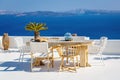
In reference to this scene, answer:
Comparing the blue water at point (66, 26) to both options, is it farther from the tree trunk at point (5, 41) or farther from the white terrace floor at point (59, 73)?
the white terrace floor at point (59, 73)

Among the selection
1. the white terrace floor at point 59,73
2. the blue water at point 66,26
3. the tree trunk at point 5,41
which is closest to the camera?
the white terrace floor at point 59,73

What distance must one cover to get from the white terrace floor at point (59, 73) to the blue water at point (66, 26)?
142 feet

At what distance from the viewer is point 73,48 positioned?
29.6ft

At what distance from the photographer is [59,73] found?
28.2 feet

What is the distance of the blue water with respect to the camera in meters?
57.6

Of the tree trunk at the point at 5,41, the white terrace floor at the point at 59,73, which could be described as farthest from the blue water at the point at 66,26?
the white terrace floor at the point at 59,73

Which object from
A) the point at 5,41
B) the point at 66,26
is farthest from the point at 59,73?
the point at 66,26

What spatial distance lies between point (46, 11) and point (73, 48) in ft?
195

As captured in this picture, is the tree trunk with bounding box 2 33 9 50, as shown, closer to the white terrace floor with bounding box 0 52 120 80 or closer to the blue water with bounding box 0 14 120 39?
the white terrace floor with bounding box 0 52 120 80

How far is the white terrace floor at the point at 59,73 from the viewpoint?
8.14 metres

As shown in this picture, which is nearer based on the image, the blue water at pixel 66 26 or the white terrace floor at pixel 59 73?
the white terrace floor at pixel 59 73

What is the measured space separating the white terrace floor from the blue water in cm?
4331

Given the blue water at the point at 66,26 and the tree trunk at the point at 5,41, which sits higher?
the blue water at the point at 66,26

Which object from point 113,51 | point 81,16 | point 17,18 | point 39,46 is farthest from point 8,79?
point 81,16
